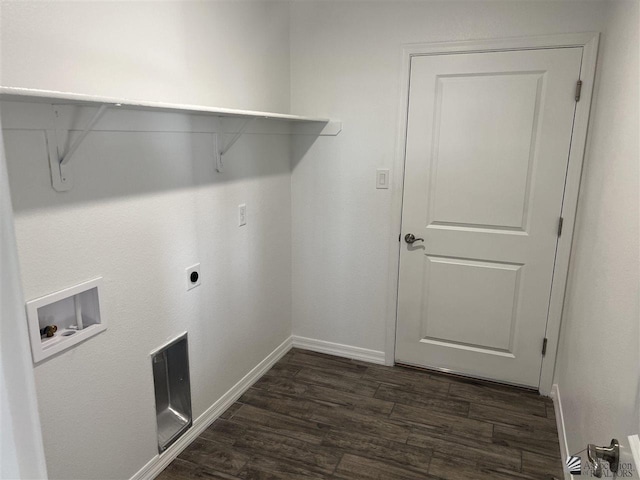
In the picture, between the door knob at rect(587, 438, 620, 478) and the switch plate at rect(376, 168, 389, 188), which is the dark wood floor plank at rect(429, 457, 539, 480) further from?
the switch plate at rect(376, 168, 389, 188)

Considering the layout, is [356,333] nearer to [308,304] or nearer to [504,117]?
[308,304]

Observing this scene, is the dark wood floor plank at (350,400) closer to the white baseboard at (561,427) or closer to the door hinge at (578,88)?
the white baseboard at (561,427)

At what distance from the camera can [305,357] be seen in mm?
3238

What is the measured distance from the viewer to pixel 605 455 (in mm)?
951

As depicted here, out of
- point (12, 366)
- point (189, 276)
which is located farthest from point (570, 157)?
point (12, 366)

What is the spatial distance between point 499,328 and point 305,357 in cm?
133

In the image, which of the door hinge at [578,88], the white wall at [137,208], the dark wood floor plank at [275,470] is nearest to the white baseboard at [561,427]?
the dark wood floor plank at [275,470]

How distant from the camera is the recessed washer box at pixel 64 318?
4.78ft

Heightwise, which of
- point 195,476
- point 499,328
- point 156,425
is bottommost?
point 195,476

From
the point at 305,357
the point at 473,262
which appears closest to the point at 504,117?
the point at 473,262

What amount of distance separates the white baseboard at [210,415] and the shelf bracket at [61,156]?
1.31 m

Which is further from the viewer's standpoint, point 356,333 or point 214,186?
point 356,333

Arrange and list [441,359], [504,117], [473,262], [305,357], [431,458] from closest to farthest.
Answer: [431,458] → [504,117] → [473,262] → [441,359] → [305,357]

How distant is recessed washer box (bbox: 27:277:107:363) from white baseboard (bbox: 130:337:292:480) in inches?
30.5
